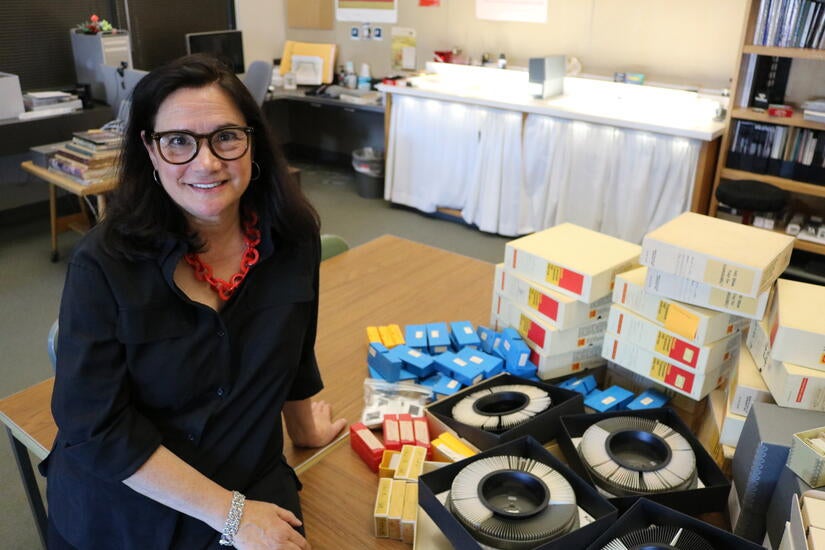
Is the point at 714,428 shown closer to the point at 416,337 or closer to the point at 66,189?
the point at 416,337

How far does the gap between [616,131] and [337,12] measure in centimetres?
305

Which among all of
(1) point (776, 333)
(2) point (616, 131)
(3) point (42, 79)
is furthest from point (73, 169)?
(1) point (776, 333)

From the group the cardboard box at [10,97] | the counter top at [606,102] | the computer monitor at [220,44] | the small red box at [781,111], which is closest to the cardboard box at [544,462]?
the counter top at [606,102]

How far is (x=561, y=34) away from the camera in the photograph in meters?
4.66

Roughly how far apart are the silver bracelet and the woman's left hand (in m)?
0.28

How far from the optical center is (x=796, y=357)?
4.01 ft

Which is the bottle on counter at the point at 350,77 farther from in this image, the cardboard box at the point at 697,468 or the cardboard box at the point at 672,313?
the cardboard box at the point at 697,468

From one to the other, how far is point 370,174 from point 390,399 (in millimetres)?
3861

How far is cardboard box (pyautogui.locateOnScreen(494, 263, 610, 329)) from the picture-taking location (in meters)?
1.56

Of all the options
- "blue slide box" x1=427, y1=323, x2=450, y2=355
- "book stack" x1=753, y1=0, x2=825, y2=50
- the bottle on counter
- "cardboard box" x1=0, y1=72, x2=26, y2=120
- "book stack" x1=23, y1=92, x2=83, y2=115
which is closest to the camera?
"blue slide box" x1=427, y1=323, x2=450, y2=355

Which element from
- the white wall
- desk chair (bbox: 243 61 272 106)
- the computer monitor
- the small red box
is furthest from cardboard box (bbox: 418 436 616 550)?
the white wall

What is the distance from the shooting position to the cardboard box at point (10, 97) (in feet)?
13.3

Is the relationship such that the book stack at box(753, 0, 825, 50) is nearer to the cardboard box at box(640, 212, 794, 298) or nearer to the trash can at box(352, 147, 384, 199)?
the cardboard box at box(640, 212, 794, 298)

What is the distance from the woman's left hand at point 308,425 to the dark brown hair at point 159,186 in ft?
1.21
